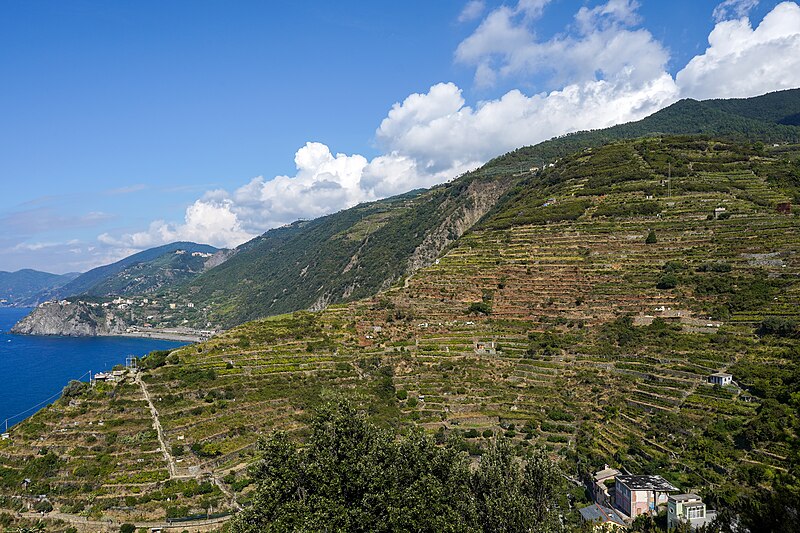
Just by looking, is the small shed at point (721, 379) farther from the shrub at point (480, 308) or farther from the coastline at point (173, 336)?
the coastline at point (173, 336)

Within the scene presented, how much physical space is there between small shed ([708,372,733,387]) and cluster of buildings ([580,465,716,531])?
34.6 feet

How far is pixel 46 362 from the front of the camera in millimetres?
137750

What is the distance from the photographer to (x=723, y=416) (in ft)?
113

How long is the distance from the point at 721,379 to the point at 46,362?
535 feet

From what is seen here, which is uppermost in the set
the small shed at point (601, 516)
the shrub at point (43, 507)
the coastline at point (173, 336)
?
the shrub at point (43, 507)

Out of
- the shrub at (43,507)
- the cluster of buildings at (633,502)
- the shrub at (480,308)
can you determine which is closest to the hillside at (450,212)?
the shrub at (480,308)

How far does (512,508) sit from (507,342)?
115ft

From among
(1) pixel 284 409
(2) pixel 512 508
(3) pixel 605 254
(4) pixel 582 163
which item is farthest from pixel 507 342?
(4) pixel 582 163

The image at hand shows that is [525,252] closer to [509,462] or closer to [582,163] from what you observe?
[582,163]

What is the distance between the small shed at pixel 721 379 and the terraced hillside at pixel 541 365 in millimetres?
639

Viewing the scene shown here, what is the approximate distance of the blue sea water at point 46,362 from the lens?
313 feet

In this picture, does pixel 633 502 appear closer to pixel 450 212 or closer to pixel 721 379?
pixel 721 379

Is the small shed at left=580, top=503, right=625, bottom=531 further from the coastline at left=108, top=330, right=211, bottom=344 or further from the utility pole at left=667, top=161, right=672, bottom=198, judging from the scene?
the coastline at left=108, top=330, right=211, bottom=344

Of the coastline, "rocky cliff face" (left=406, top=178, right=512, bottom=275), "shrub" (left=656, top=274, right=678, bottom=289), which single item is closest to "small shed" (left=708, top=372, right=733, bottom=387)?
"shrub" (left=656, top=274, right=678, bottom=289)
